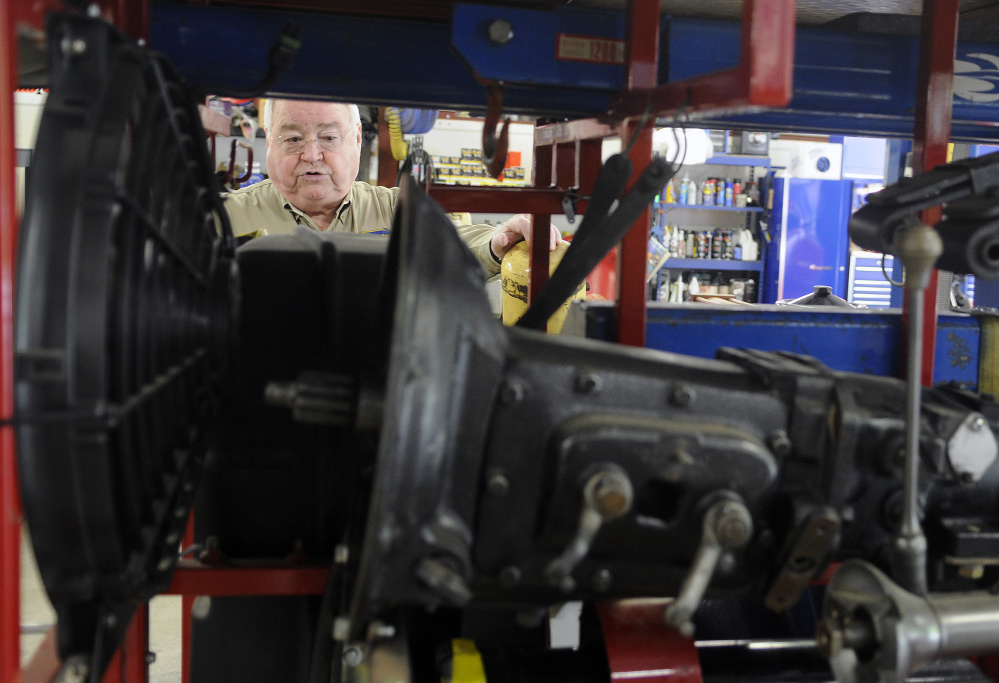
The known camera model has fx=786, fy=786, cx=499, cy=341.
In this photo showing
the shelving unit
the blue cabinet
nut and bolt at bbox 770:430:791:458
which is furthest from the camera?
the blue cabinet

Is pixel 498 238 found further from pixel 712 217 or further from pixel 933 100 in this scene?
pixel 712 217

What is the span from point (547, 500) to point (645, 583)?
19 centimetres

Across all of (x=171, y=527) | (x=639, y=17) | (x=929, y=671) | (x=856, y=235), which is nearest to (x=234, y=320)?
(x=171, y=527)

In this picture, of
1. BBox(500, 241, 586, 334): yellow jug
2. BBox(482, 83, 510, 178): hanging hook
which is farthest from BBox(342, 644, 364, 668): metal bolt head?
BBox(500, 241, 586, 334): yellow jug

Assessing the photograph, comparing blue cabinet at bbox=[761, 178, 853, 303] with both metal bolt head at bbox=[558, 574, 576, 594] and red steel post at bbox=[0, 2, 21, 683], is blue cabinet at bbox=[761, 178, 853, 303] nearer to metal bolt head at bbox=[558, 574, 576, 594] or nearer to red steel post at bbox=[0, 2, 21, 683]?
metal bolt head at bbox=[558, 574, 576, 594]

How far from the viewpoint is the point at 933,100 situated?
51.6 inches

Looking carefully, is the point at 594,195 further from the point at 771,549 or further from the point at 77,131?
the point at 77,131

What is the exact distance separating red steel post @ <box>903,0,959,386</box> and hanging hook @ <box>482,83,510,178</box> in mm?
689

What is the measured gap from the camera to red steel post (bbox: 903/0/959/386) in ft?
4.23

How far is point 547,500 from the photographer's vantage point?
862mm

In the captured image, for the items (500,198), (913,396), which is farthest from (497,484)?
(500,198)

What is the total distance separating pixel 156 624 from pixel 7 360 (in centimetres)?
291

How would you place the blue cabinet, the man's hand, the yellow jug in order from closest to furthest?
1. the man's hand
2. the yellow jug
3. the blue cabinet

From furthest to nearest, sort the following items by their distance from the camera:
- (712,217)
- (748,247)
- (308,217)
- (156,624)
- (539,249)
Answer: (712,217)
(748,247)
(156,624)
(308,217)
(539,249)
